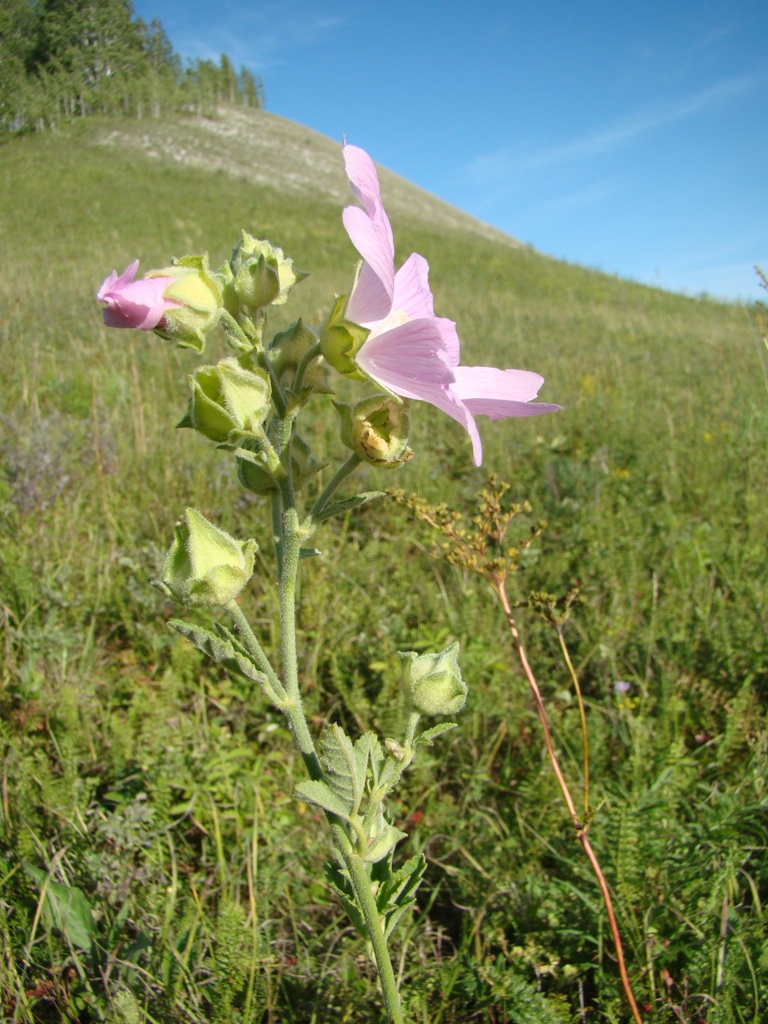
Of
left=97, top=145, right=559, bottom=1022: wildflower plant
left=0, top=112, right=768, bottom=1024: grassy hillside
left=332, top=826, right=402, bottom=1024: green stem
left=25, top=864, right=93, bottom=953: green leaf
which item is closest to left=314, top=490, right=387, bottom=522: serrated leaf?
left=97, top=145, right=559, bottom=1022: wildflower plant

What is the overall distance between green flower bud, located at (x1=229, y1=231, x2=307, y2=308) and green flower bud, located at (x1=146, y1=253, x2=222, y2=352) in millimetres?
45

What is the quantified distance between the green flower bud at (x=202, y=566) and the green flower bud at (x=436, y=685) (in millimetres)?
355

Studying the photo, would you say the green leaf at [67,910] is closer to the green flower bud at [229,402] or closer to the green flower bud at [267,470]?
the green flower bud at [267,470]

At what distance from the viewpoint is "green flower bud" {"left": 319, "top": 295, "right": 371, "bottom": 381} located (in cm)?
110

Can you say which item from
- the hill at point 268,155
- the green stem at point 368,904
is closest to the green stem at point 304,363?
the green stem at point 368,904

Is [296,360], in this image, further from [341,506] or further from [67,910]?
[67,910]

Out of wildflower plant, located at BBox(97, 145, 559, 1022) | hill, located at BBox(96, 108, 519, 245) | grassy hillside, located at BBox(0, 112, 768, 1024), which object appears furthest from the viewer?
hill, located at BBox(96, 108, 519, 245)

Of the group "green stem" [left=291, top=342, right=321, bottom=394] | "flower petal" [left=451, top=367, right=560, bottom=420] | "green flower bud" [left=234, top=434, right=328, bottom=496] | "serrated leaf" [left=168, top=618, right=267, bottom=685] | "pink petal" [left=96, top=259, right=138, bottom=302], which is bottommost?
"serrated leaf" [left=168, top=618, right=267, bottom=685]

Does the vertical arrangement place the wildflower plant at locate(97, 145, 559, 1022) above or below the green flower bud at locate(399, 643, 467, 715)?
above

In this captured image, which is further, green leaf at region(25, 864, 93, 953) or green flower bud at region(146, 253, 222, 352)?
green leaf at region(25, 864, 93, 953)

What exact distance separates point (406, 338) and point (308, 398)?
228 millimetres

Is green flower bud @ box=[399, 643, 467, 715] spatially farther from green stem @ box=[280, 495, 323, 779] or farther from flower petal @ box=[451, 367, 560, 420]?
flower petal @ box=[451, 367, 560, 420]

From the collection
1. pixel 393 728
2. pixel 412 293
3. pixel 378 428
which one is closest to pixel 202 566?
pixel 378 428

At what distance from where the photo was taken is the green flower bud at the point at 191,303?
1119mm
